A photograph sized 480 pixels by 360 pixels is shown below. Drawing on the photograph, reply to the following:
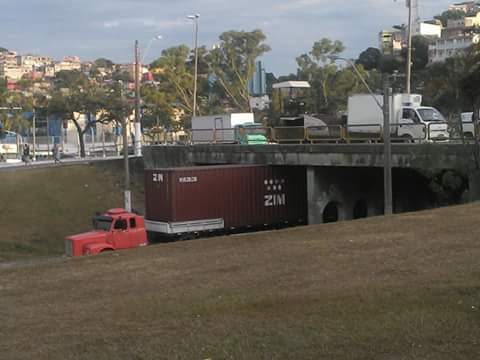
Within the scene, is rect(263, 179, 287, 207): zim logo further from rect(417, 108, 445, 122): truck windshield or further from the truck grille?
the truck grille

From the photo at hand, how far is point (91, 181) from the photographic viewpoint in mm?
46781

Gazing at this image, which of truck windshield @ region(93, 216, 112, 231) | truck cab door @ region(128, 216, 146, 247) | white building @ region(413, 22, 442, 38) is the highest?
white building @ region(413, 22, 442, 38)

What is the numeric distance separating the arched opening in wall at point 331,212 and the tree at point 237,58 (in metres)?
42.2

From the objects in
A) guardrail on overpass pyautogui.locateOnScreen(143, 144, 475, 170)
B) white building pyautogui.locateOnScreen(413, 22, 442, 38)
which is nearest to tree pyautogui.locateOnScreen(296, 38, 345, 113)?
guardrail on overpass pyautogui.locateOnScreen(143, 144, 475, 170)

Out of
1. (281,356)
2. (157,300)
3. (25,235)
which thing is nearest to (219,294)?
(157,300)

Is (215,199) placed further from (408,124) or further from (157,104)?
(157,104)

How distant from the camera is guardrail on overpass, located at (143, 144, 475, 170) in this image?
30.1 metres

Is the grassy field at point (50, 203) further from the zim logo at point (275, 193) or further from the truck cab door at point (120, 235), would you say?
the zim logo at point (275, 193)

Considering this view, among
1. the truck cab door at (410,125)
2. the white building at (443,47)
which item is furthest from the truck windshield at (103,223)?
the white building at (443,47)

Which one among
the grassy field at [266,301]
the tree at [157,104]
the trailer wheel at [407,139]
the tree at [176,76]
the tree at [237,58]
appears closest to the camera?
the grassy field at [266,301]

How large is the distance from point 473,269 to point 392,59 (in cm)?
8234

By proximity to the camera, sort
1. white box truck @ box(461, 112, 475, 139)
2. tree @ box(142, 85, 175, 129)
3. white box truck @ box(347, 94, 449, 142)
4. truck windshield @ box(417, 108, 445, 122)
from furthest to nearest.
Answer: tree @ box(142, 85, 175, 129)
truck windshield @ box(417, 108, 445, 122)
white box truck @ box(347, 94, 449, 142)
white box truck @ box(461, 112, 475, 139)

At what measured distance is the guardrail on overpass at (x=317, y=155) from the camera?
98.9ft

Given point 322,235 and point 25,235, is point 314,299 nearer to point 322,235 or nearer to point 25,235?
point 322,235
